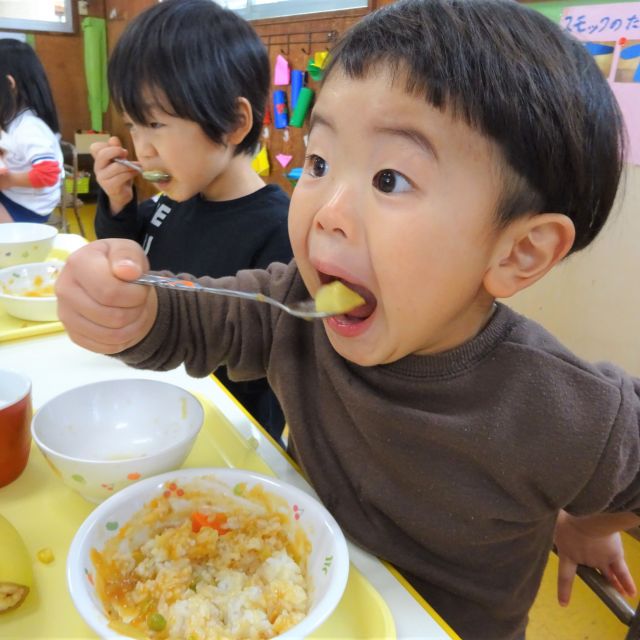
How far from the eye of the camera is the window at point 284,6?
7.34 feet

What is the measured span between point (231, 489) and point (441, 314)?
29 centimetres

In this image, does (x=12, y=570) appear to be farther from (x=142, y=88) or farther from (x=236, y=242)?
(x=142, y=88)

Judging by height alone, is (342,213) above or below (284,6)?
below

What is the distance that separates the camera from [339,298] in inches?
22.0

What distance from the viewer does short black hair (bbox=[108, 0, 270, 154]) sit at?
44.3 inches

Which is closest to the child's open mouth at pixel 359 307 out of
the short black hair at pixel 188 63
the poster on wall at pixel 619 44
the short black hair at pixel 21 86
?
Answer: the short black hair at pixel 188 63

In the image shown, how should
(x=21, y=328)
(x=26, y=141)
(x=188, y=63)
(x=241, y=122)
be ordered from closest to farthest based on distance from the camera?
(x=21, y=328) < (x=188, y=63) < (x=241, y=122) < (x=26, y=141)

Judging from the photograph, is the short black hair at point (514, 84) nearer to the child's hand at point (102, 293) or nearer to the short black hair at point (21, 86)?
the child's hand at point (102, 293)

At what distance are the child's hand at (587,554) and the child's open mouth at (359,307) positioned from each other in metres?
0.51

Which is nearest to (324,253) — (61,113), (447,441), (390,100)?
(390,100)

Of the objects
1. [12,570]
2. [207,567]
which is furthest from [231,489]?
[12,570]

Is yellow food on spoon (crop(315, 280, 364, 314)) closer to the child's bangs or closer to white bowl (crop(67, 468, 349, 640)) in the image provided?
white bowl (crop(67, 468, 349, 640))

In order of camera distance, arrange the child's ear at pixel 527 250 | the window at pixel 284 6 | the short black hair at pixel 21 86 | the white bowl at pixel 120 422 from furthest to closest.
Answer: the short black hair at pixel 21 86 → the window at pixel 284 6 → the white bowl at pixel 120 422 → the child's ear at pixel 527 250

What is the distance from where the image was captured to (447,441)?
0.64 metres
